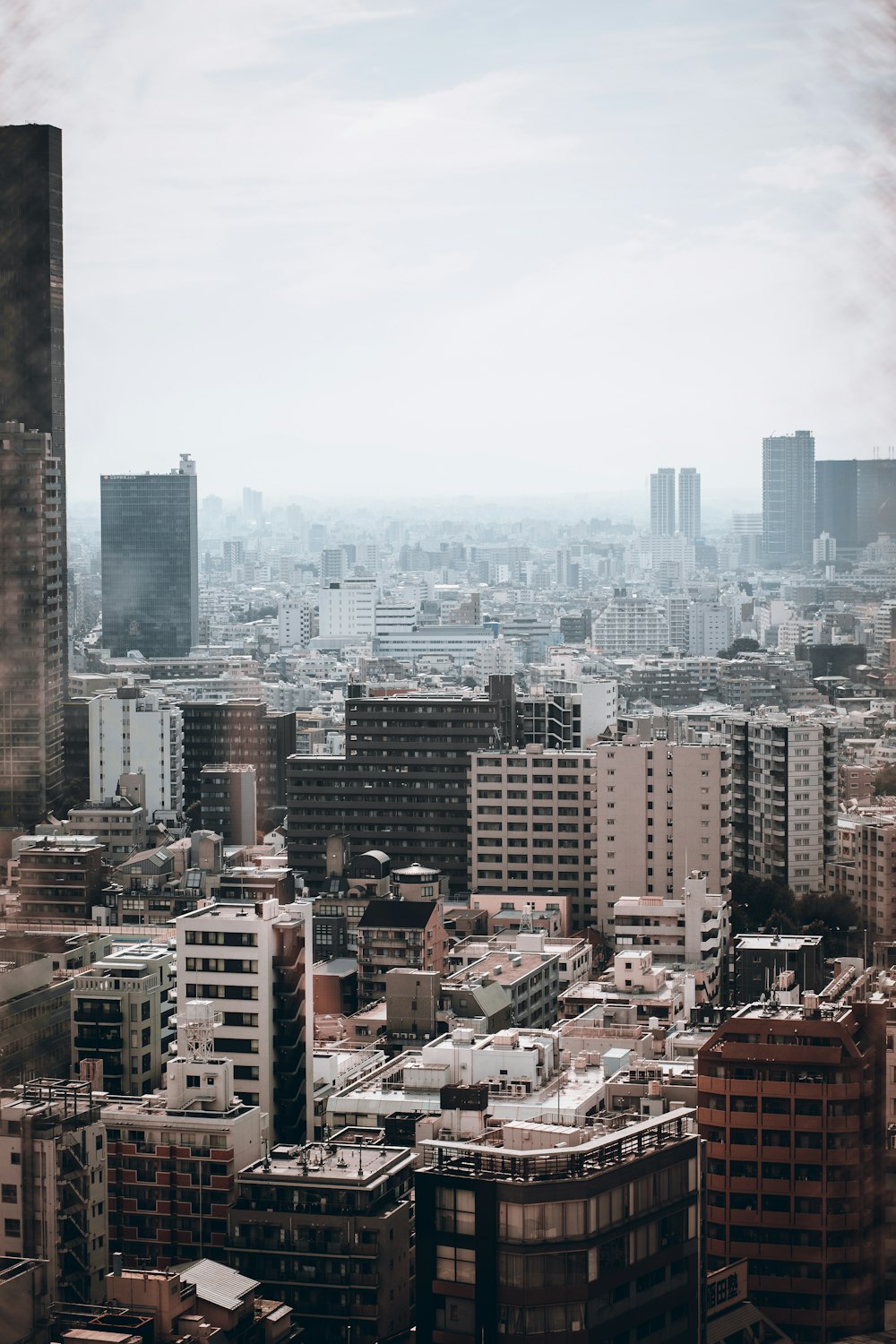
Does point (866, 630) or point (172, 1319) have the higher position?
point (866, 630)

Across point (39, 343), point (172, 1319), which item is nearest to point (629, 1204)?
point (172, 1319)

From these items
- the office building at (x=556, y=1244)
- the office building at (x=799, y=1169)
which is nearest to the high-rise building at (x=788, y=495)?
the office building at (x=799, y=1169)

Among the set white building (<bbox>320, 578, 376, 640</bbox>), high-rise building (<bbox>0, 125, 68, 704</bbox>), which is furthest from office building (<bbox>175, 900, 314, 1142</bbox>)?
white building (<bbox>320, 578, 376, 640</bbox>)

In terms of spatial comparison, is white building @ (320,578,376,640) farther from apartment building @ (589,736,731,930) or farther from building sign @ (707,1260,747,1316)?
building sign @ (707,1260,747,1316)

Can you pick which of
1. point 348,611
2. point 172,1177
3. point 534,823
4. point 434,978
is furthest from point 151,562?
point 172,1177

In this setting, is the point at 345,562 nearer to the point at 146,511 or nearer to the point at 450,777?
the point at 146,511

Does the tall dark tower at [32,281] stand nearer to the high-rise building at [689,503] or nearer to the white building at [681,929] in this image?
the white building at [681,929]
